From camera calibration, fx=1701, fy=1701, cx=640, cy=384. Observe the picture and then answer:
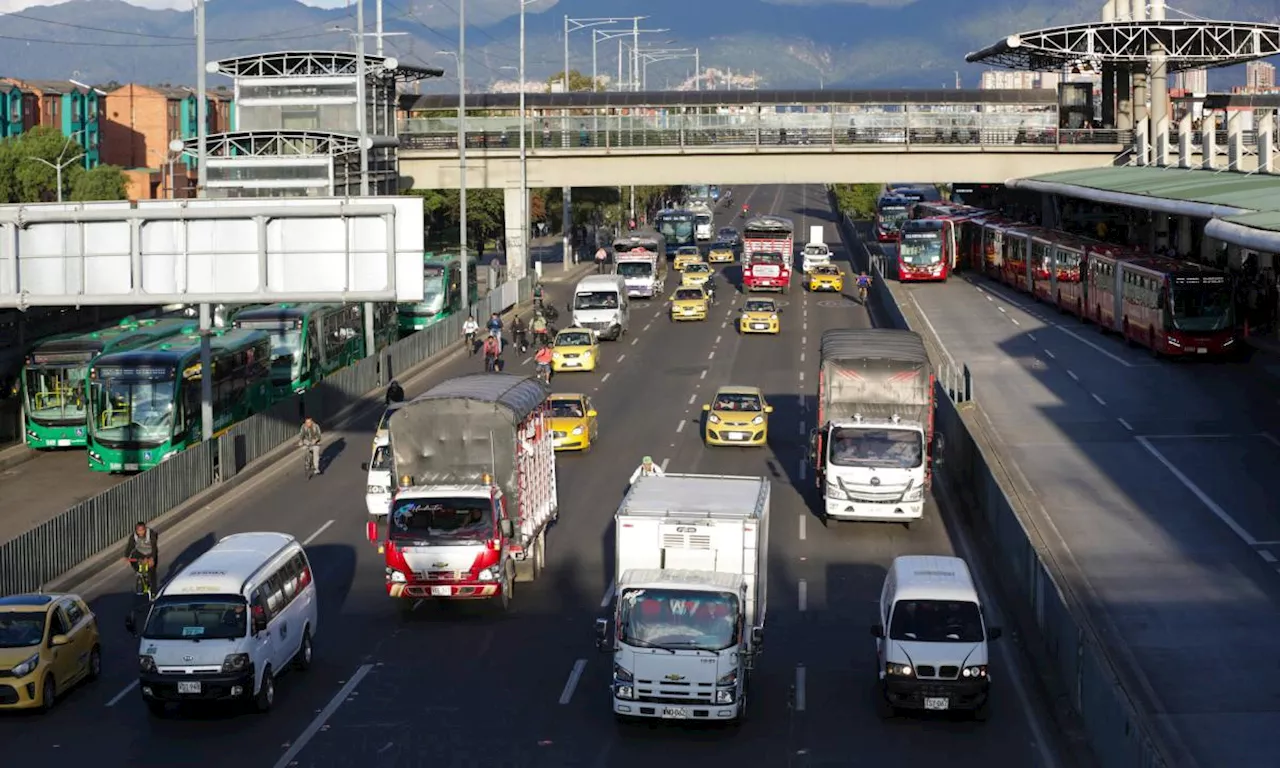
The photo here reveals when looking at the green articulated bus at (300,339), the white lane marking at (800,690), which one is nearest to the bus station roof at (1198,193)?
the white lane marking at (800,690)

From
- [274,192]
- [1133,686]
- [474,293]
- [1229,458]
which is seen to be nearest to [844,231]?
[474,293]

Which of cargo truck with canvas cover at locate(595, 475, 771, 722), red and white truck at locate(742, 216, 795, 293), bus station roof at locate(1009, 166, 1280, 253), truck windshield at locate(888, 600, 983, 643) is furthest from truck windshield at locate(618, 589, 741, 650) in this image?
red and white truck at locate(742, 216, 795, 293)

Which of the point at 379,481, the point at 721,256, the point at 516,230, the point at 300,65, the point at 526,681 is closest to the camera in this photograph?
the point at 526,681

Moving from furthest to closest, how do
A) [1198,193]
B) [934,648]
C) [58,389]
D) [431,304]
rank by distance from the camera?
[431,304] → [1198,193] → [58,389] → [934,648]

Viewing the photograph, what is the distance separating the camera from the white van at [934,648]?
2112 centimetres

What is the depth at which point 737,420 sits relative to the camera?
4278 centimetres

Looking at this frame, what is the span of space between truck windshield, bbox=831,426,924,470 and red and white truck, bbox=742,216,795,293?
2027 inches

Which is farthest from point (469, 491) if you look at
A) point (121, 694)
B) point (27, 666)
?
point (27, 666)

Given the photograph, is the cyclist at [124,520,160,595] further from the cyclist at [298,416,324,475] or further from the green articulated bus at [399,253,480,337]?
the green articulated bus at [399,253,480,337]

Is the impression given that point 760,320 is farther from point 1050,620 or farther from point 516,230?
point 1050,620

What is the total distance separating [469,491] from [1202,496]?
1644 cm

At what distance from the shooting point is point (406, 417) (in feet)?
91.5

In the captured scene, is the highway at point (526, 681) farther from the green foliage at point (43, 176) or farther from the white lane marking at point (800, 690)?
the green foliage at point (43, 176)

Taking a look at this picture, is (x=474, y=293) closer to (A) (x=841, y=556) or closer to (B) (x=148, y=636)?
(A) (x=841, y=556)
